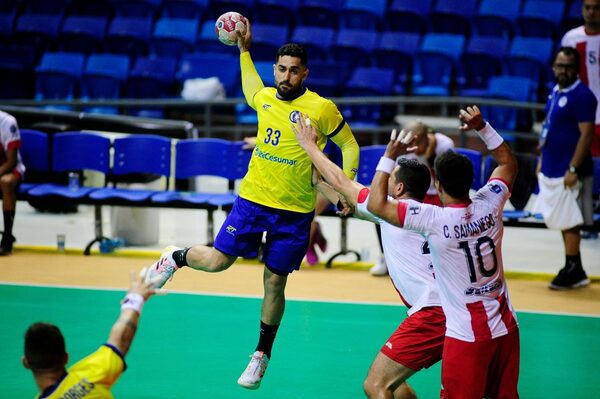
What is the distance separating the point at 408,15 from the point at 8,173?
863 cm

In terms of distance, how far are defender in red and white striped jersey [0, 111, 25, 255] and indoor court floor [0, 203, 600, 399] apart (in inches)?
8.8

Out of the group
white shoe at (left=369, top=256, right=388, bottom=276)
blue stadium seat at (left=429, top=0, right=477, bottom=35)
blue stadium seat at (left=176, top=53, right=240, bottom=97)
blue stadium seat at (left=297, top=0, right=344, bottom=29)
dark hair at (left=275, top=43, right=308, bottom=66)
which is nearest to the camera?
dark hair at (left=275, top=43, right=308, bottom=66)

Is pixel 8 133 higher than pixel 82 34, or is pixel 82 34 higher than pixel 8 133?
pixel 82 34

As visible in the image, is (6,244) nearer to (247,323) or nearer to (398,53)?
(247,323)

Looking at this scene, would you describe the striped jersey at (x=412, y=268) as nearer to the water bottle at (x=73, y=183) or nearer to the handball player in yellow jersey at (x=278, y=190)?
the handball player in yellow jersey at (x=278, y=190)

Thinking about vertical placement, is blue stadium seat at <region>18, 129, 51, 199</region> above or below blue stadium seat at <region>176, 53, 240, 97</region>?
below

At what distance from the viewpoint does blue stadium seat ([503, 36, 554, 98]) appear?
16.2m

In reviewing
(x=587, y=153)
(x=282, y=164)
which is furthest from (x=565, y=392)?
(x=587, y=153)

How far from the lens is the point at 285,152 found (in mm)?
6984

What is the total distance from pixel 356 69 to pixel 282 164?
9779 millimetres

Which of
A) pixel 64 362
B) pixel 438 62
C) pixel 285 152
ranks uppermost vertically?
pixel 438 62

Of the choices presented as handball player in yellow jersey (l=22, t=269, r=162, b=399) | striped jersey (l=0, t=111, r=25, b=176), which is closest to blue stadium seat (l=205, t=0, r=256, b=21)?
striped jersey (l=0, t=111, r=25, b=176)

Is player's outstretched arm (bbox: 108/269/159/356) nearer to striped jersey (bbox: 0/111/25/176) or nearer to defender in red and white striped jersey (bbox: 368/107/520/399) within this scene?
defender in red and white striped jersey (bbox: 368/107/520/399)

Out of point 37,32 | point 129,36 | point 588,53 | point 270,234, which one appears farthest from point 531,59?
point 270,234
